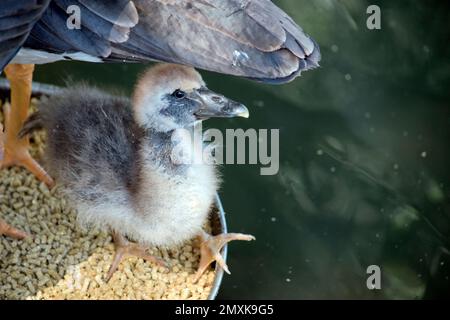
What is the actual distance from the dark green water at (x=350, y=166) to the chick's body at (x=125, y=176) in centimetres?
45

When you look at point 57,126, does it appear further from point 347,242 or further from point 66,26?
point 347,242

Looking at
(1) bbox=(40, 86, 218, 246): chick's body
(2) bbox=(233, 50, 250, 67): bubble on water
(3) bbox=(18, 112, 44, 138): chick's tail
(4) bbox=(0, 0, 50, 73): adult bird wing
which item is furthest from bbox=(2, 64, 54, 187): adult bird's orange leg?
(2) bbox=(233, 50, 250, 67): bubble on water

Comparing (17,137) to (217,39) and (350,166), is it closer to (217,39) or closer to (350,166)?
(217,39)

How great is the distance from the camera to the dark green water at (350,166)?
2.11 metres

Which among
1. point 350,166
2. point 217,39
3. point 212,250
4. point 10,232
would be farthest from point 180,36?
point 350,166

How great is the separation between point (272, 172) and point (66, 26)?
0.83 m

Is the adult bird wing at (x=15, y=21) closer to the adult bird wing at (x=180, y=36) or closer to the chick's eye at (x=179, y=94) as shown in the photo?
the adult bird wing at (x=180, y=36)

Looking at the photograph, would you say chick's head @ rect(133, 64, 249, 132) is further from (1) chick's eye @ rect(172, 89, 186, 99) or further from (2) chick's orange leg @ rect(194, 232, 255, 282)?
(2) chick's orange leg @ rect(194, 232, 255, 282)

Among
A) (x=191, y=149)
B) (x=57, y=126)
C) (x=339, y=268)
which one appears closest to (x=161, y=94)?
(x=191, y=149)

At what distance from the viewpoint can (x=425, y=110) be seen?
2.16m

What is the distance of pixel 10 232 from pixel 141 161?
0.35 metres

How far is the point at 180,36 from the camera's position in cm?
149

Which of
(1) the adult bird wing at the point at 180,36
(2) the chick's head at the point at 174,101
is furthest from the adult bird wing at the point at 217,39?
(2) the chick's head at the point at 174,101

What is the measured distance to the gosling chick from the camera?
5.28 ft
